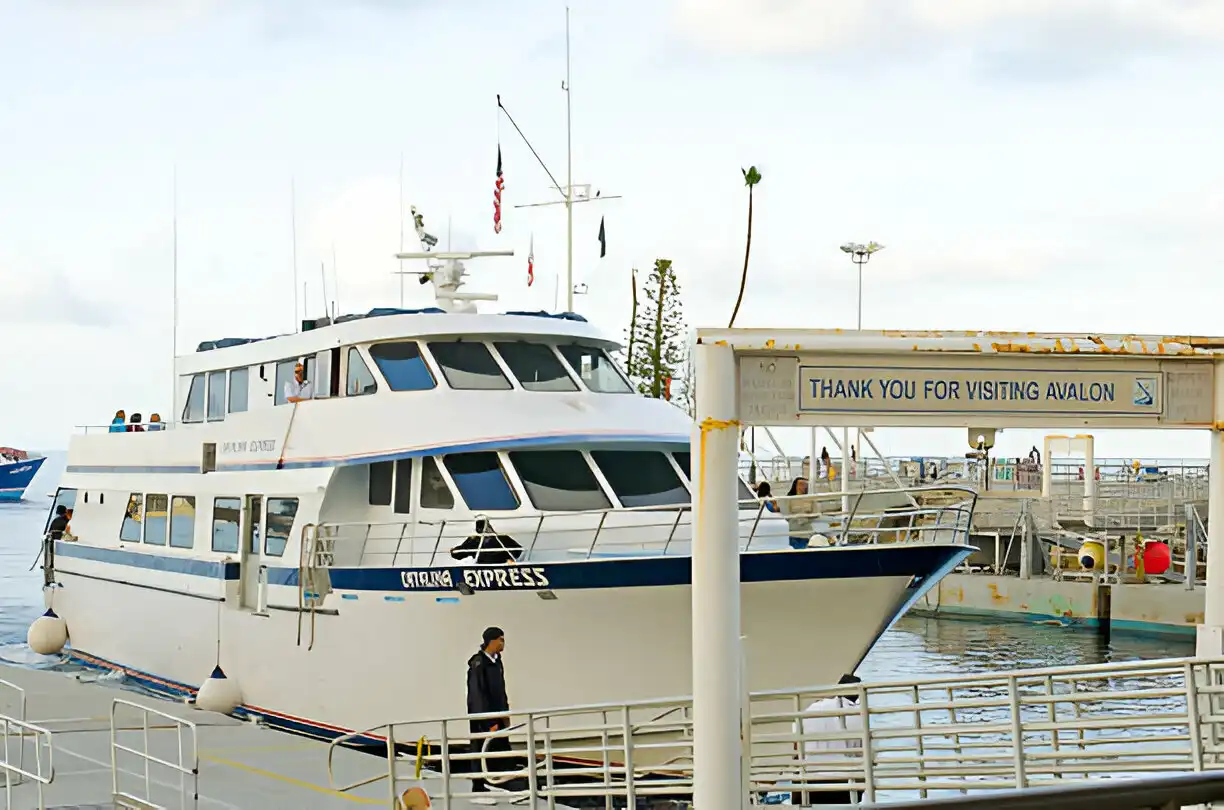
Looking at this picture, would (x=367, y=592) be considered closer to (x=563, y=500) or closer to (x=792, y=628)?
(x=563, y=500)

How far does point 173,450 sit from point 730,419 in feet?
48.0

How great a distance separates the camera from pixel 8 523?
109250mm

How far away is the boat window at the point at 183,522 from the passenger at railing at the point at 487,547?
5552 mm

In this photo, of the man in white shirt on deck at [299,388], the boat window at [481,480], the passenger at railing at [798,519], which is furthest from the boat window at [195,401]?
the passenger at railing at [798,519]

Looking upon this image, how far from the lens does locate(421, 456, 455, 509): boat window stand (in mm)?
14898

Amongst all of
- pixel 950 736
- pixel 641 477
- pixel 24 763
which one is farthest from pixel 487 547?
pixel 950 736

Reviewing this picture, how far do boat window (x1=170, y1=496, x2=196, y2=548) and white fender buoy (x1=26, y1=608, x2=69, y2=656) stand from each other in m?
4.46

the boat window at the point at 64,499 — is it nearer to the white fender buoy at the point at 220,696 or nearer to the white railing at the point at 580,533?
the white fender buoy at the point at 220,696

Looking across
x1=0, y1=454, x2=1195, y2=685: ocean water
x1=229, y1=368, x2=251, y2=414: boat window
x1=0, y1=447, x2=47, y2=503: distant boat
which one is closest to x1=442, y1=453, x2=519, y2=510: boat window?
x1=229, y1=368, x2=251, y2=414: boat window

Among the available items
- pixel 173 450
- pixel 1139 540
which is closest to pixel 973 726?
pixel 173 450

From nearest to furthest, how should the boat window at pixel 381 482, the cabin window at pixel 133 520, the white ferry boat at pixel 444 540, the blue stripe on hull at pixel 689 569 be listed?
the blue stripe on hull at pixel 689 569 < the white ferry boat at pixel 444 540 < the boat window at pixel 381 482 < the cabin window at pixel 133 520

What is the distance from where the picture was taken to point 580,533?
1425 centimetres

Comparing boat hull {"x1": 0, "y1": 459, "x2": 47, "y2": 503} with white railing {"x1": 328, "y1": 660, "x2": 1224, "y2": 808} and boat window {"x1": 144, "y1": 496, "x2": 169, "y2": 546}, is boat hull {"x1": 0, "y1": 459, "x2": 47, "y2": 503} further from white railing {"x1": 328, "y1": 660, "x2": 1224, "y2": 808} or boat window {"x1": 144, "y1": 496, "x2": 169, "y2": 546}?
white railing {"x1": 328, "y1": 660, "x2": 1224, "y2": 808}

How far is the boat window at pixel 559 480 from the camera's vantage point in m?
14.6
